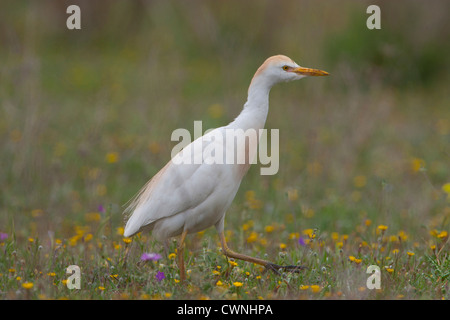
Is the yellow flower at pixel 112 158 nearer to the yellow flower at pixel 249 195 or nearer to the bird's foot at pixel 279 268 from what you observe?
the yellow flower at pixel 249 195

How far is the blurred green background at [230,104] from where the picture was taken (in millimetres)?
6082

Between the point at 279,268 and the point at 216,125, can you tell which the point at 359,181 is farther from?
the point at 279,268

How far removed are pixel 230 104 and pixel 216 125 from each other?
0.71 meters

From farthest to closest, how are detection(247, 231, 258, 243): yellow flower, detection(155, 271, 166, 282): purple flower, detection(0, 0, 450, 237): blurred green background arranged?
detection(0, 0, 450, 237): blurred green background
detection(247, 231, 258, 243): yellow flower
detection(155, 271, 166, 282): purple flower

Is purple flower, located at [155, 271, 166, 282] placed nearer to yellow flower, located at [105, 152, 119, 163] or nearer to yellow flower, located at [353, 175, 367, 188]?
yellow flower, located at [105, 152, 119, 163]

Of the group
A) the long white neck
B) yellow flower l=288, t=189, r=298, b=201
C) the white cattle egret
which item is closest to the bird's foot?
the white cattle egret

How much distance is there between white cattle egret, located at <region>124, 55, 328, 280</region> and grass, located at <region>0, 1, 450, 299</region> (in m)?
0.17

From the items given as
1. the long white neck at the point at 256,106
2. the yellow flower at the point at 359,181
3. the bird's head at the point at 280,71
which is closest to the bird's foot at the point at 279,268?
the long white neck at the point at 256,106

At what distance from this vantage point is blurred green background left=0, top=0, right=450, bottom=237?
6.08m

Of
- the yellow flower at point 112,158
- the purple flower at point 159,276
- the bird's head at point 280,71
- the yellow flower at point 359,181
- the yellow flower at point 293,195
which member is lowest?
the purple flower at point 159,276

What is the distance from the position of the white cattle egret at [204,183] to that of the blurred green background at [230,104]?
18.4 inches

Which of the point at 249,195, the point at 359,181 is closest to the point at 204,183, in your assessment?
the point at 249,195

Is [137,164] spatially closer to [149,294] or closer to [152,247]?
[152,247]

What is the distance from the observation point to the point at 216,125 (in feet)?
26.7
